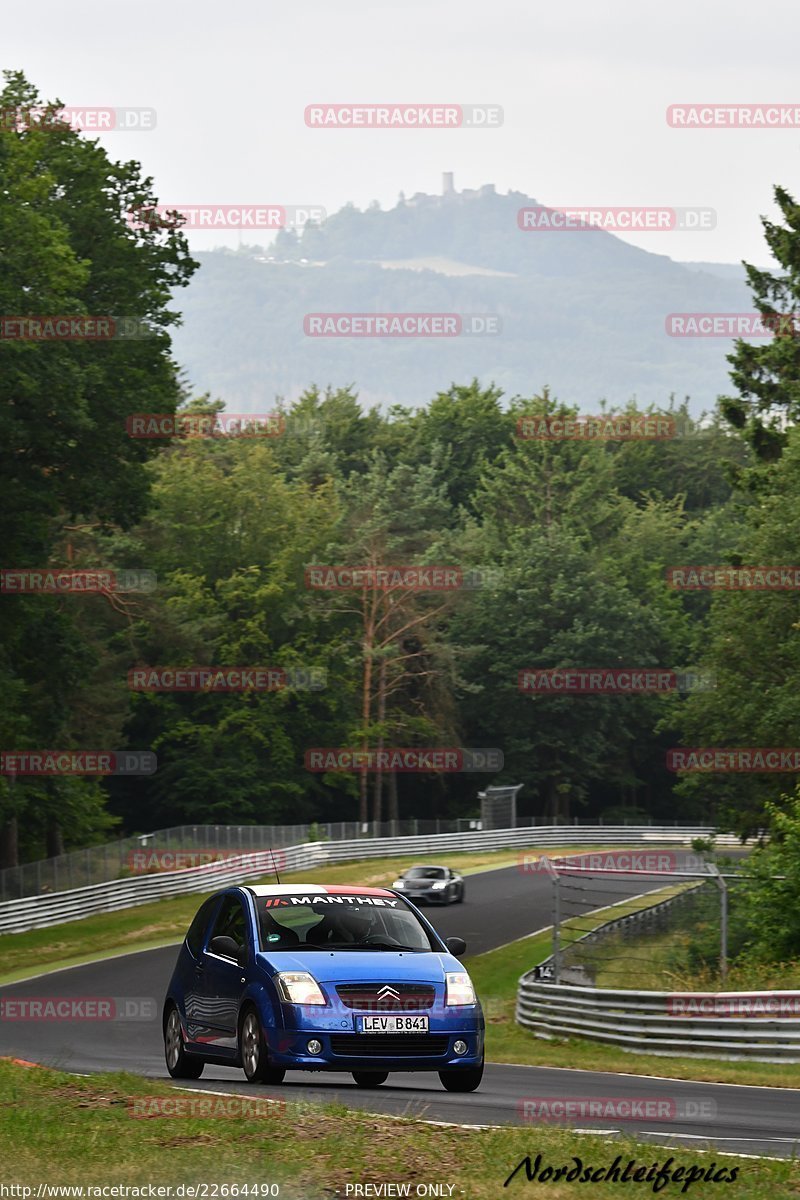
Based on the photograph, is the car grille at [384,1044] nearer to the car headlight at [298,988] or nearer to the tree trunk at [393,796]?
the car headlight at [298,988]

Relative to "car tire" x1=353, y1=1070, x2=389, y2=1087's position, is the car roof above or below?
above

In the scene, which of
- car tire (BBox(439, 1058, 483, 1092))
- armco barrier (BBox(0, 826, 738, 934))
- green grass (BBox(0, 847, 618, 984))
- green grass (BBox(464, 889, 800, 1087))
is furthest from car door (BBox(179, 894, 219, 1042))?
armco barrier (BBox(0, 826, 738, 934))

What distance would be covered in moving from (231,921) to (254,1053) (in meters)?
1.32

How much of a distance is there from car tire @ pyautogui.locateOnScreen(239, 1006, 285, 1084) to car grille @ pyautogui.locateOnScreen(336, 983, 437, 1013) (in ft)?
2.33

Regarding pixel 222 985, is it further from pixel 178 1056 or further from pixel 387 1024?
pixel 387 1024

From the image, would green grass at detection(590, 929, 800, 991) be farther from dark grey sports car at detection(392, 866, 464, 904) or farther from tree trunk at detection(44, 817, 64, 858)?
tree trunk at detection(44, 817, 64, 858)

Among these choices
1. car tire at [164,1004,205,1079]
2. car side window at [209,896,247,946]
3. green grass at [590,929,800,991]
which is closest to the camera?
car side window at [209,896,247,946]

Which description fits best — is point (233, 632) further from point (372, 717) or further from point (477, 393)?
point (477, 393)

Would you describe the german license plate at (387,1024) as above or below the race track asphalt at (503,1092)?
above

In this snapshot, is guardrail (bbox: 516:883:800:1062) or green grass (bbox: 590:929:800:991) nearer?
guardrail (bbox: 516:883:800:1062)

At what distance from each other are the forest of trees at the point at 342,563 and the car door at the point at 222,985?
2499cm

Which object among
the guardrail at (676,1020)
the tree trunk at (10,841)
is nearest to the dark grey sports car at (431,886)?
the tree trunk at (10,841)

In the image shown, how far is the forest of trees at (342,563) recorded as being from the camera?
4244 centimetres

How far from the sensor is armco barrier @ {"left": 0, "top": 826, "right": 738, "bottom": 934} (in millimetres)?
46094
